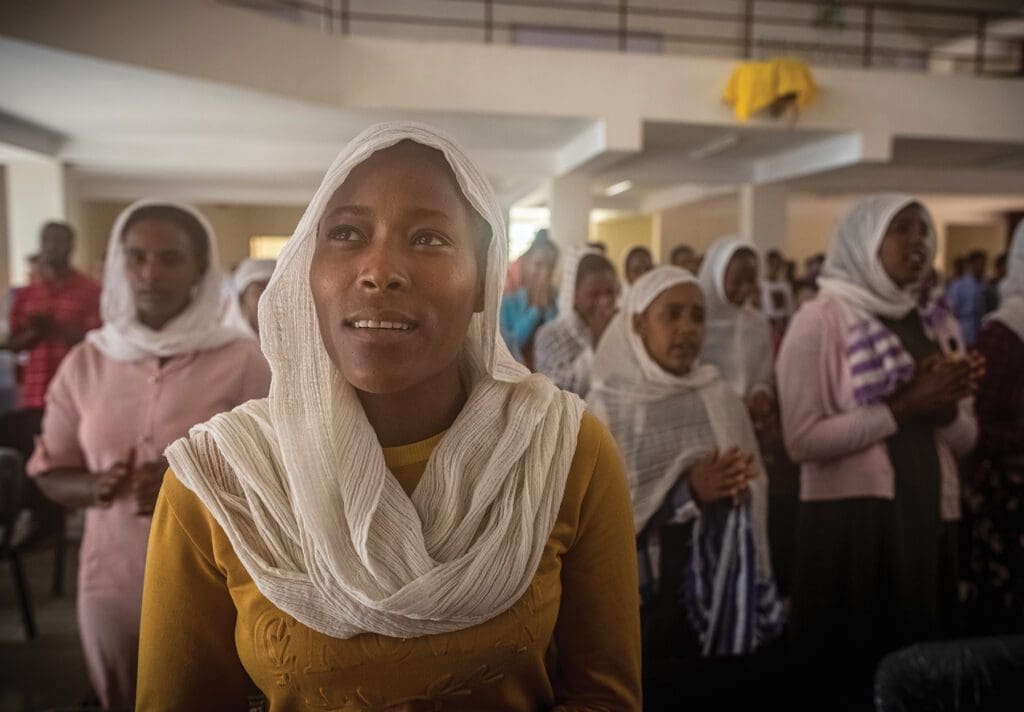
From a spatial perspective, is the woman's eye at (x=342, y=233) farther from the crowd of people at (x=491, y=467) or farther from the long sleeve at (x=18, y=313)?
the long sleeve at (x=18, y=313)

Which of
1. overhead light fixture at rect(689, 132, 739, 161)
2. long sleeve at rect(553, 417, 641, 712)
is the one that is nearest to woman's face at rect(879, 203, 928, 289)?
long sleeve at rect(553, 417, 641, 712)

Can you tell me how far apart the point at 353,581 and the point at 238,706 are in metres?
0.25

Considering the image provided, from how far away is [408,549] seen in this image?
78cm

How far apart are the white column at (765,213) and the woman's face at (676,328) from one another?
7.50m

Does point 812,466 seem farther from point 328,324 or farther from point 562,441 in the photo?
point 328,324

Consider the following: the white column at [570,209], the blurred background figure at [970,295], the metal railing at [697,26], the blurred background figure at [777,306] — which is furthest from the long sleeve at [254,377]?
the metal railing at [697,26]

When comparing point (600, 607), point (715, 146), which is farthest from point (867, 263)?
point (715, 146)

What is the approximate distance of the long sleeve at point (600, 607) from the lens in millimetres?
886

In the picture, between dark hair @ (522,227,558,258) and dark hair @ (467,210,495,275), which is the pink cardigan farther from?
dark hair @ (522,227,558,258)

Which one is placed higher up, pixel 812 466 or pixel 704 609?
pixel 812 466

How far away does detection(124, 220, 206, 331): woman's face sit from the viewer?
1446mm

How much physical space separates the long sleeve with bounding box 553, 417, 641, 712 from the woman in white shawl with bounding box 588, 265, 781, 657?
736 millimetres

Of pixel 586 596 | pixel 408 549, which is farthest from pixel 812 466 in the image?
pixel 408 549

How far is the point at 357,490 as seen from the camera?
30.7 inches
